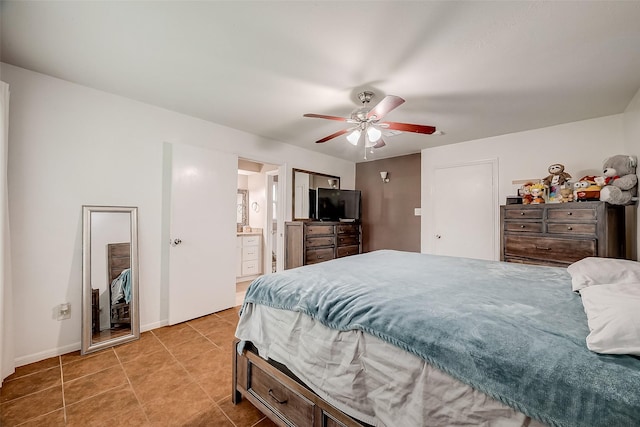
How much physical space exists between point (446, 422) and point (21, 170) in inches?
127

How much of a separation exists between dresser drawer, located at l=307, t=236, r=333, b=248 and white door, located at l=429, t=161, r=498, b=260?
169cm

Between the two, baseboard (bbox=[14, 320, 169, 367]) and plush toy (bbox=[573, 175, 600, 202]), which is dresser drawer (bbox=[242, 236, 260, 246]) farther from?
plush toy (bbox=[573, 175, 600, 202])

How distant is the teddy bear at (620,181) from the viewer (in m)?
2.30

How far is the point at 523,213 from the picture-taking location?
286cm

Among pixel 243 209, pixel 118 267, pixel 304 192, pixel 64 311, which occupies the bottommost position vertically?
pixel 64 311

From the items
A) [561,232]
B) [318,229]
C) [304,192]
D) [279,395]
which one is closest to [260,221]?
[304,192]

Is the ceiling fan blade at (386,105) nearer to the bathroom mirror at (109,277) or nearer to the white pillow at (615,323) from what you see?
the white pillow at (615,323)

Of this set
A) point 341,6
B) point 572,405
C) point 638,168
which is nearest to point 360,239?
point 638,168

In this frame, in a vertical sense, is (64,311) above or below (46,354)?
above

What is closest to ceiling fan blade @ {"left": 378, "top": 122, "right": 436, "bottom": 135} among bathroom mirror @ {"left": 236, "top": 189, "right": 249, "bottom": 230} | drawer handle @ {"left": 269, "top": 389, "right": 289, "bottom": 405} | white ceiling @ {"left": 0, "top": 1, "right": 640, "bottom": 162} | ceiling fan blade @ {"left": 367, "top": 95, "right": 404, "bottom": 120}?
ceiling fan blade @ {"left": 367, "top": 95, "right": 404, "bottom": 120}

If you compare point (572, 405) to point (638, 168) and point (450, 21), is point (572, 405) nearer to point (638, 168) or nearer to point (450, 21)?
point (450, 21)

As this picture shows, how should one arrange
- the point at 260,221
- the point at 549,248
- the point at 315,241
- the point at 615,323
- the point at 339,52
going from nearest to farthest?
the point at 615,323 → the point at 339,52 → the point at 549,248 → the point at 315,241 → the point at 260,221

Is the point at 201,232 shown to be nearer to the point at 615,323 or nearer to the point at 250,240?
the point at 250,240

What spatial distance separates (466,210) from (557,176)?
3.67ft
